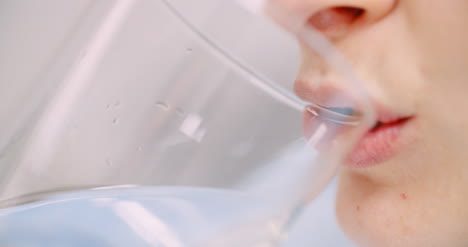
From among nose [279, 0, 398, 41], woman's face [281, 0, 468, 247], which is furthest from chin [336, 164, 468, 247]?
nose [279, 0, 398, 41]

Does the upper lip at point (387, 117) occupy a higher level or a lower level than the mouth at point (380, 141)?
higher

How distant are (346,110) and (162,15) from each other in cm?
9

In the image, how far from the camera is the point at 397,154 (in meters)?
0.28

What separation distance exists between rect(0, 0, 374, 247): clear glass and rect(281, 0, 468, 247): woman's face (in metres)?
0.02

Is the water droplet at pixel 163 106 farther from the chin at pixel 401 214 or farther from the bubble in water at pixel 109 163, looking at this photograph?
the chin at pixel 401 214

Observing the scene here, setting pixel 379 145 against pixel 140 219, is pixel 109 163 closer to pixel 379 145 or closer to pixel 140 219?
pixel 140 219

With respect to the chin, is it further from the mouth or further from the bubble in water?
the bubble in water

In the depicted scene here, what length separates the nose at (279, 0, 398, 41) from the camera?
0.76ft

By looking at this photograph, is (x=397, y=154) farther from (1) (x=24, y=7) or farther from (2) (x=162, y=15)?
(1) (x=24, y=7)

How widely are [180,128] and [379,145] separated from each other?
0.12 metres

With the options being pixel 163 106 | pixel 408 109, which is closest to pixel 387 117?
pixel 408 109

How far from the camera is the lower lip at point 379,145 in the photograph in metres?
0.28

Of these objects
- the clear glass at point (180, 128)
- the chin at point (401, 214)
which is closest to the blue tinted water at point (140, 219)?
the clear glass at point (180, 128)

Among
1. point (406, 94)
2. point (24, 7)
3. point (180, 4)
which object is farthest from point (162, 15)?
point (24, 7)
